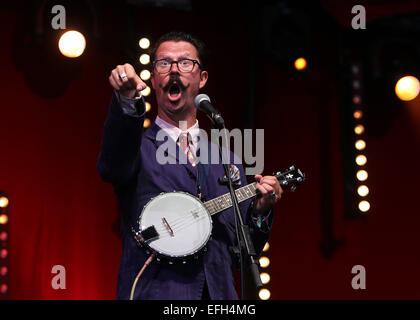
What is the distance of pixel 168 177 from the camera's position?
258 cm

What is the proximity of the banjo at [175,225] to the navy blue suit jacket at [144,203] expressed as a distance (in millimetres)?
50

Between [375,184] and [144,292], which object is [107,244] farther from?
[375,184]

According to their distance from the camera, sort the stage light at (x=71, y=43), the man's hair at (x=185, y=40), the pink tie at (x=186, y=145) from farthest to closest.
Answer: the stage light at (x=71, y=43) → the man's hair at (x=185, y=40) → the pink tie at (x=186, y=145)

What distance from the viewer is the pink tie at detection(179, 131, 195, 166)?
107 inches

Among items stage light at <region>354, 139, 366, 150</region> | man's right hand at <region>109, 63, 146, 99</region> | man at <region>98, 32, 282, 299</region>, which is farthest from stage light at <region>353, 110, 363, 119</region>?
man's right hand at <region>109, 63, 146, 99</region>

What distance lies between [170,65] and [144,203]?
0.70 m

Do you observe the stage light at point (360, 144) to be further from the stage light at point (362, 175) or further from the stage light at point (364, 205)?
the stage light at point (364, 205)

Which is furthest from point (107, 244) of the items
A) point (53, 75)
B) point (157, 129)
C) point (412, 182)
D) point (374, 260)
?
point (412, 182)

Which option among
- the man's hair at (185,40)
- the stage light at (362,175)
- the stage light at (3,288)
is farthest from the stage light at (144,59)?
the stage light at (362,175)

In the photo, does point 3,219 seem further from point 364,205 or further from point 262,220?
point 364,205

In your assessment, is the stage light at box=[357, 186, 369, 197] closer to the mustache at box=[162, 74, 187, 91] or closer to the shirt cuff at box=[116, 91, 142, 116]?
the mustache at box=[162, 74, 187, 91]

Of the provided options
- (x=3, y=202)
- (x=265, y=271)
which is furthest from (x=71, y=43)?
(x=265, y=271)

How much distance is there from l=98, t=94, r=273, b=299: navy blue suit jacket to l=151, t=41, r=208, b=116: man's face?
0.22 meters

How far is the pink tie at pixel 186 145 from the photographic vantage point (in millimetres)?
2717
